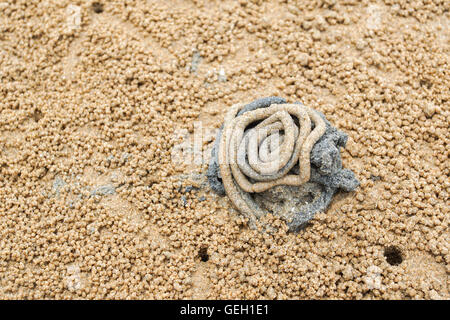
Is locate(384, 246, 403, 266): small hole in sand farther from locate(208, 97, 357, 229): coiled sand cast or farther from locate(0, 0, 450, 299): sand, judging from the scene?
locate(208, 97, 357, 229): coiled sand cast

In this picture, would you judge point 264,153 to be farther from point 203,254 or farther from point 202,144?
point 203,254

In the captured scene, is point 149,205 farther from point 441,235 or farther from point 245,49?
point 441,235

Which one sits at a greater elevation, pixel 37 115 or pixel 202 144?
pixel 202 144

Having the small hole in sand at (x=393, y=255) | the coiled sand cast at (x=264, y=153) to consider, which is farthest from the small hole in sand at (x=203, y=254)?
the small hole in sand at (x=393, y=255)

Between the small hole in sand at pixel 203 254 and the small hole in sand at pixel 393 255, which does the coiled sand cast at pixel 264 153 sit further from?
the small hole in sand at pixel 393 255

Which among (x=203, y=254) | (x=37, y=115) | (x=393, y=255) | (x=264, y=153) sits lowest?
(x=203, y=254)

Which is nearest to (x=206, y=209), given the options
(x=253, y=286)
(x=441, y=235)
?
(x=253, y=286)

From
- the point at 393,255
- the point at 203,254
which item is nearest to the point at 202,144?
the point at 203,254
